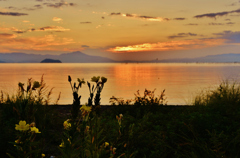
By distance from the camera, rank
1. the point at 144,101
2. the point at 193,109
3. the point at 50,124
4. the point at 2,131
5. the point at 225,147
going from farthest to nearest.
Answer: the point at 144,101 → the point at 193,109 → the point at 50,124 → the point at 2,131 → the point at 225,147

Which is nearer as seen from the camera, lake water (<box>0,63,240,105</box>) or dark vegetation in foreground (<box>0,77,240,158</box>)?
dark vegetation in foreground (<box>0,77,240,158</box>)

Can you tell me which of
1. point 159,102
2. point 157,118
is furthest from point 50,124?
point 159,102

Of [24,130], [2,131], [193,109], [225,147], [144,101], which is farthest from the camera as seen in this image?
[144,101]

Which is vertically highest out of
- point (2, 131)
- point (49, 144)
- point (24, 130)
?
point (24, 130)

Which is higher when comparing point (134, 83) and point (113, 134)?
point (134, 83)

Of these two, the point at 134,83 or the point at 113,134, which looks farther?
the point at 134,83

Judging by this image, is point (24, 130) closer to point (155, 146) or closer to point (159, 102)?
point (155, 146)

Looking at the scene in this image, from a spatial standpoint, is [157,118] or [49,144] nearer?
[49,144]

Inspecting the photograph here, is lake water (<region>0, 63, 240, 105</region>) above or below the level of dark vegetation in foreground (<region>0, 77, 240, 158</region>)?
above

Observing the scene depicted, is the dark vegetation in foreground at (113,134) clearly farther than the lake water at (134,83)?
No

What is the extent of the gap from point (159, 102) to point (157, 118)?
7.86 feet

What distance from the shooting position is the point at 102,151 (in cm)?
274

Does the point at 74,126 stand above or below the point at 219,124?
above

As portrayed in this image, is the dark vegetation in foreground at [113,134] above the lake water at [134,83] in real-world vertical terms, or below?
below
